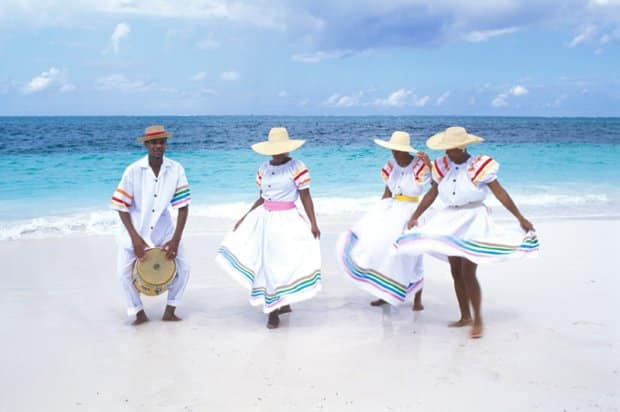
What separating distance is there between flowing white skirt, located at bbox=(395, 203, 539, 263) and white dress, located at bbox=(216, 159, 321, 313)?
0.85m

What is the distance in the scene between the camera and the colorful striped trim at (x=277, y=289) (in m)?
4.99

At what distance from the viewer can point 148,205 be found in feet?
16.0

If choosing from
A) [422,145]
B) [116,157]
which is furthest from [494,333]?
[422,145]

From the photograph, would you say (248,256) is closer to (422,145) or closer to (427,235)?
(427,235)

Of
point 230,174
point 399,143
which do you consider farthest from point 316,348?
point 230,174

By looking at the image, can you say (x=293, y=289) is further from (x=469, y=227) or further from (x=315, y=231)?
(x=469, y=227)

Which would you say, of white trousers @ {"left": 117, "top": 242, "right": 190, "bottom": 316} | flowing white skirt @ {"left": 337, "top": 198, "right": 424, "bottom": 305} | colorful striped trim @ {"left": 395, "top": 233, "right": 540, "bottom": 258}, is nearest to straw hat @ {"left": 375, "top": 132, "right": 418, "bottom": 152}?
flowing white skirt @ {"left": 337, "top": 198, "right": 424, "bottom": 305}

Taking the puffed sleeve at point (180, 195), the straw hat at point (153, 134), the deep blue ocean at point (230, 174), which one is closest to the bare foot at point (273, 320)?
the puffed sleeve at point (180, 195)

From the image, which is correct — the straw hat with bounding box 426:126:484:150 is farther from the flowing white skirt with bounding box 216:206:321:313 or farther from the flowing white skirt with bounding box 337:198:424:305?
the flowing white skirt with bounding box 216:206:321:313

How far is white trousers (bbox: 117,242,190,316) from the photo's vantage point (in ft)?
16.2

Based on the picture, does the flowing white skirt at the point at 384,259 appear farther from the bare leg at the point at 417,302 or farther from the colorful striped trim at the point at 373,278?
the bare leg at the point at 417,302

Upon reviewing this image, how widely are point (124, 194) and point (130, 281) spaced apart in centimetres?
68

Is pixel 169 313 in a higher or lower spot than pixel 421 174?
lower

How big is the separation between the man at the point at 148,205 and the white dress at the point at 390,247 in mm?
1410
